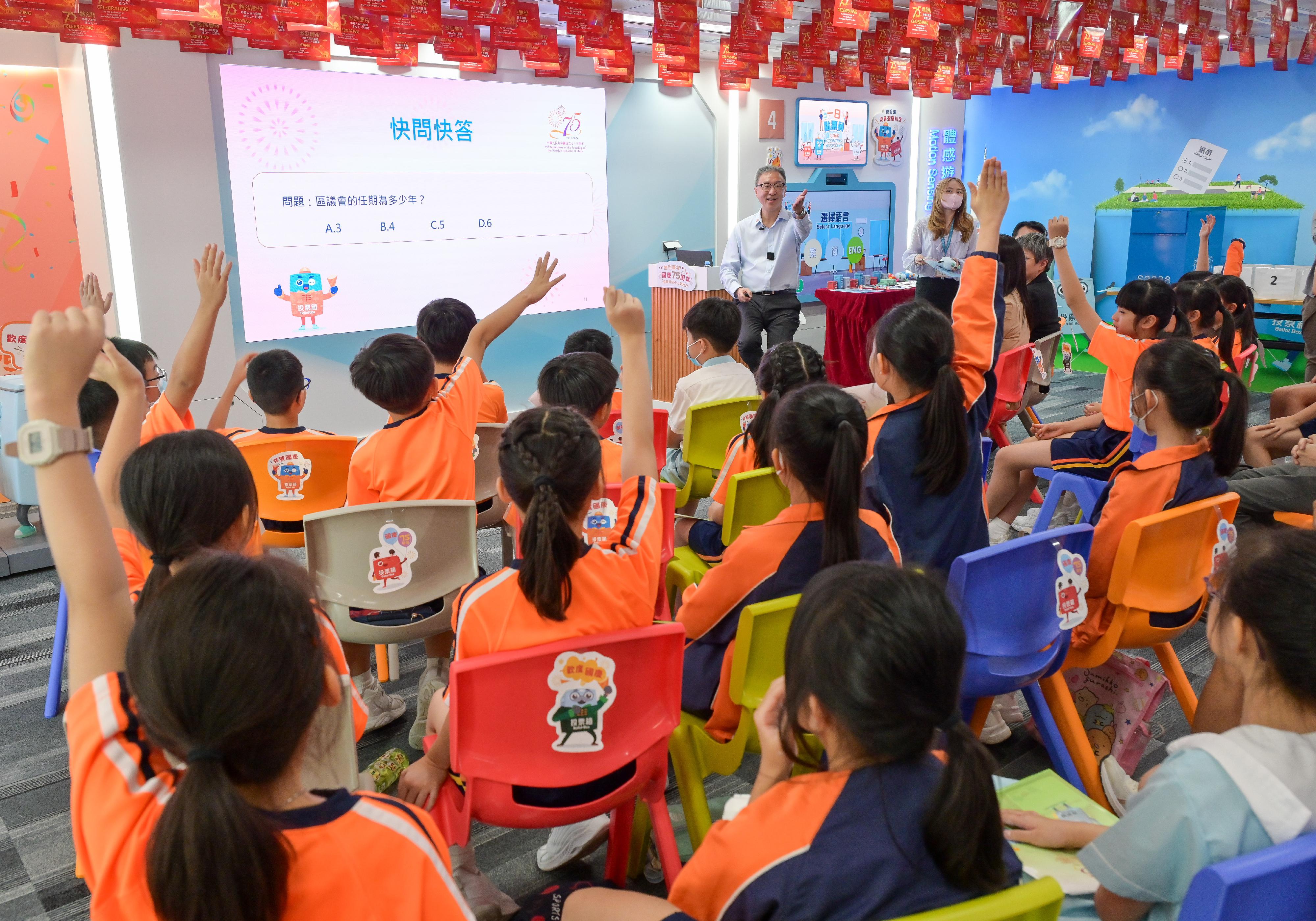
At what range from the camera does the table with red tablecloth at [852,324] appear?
6973 mm

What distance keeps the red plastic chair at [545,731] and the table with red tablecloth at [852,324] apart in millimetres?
5435

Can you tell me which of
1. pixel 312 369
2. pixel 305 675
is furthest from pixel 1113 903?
pixel 312 369

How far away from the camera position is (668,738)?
1.77 metres

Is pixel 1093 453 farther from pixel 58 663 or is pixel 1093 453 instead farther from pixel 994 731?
pixel 58 663

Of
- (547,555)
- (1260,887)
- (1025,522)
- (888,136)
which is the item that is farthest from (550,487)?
(888,136)

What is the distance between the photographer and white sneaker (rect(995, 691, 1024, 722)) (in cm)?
282

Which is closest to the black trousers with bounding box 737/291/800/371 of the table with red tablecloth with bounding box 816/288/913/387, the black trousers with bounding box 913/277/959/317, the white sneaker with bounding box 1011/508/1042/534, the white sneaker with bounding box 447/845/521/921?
the table with red tablecloth with bounding box 816/288/913/387

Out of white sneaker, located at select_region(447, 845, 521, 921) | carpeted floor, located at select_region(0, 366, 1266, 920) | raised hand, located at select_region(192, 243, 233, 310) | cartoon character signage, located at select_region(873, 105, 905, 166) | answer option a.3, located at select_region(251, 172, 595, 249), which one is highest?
cartoon character signage, located at select_region(873, 105, 905, 166)

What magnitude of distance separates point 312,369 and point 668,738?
589 centimetres

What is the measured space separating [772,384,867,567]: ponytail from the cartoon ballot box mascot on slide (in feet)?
18.5

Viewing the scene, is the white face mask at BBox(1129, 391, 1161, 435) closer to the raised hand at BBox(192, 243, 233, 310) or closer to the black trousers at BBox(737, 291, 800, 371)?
the raised hand at BBox(192, 243, 233, 310)

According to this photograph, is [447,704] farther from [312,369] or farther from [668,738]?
[312,369]

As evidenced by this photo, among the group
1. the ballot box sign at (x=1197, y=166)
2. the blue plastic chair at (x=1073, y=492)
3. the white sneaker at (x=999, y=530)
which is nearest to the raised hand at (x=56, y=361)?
the blue plastic chair at (x=1073, y=492)

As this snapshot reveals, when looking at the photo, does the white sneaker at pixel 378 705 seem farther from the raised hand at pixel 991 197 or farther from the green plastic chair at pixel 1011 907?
the raised hand at pixel 991 197
